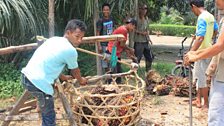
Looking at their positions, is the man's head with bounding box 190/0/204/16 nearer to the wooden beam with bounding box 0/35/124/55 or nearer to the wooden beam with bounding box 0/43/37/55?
the wooden beam with bounding box 0/35/124/55

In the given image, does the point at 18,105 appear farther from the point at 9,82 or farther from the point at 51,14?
the point at 9,82

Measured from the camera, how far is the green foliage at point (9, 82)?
22.5 ft

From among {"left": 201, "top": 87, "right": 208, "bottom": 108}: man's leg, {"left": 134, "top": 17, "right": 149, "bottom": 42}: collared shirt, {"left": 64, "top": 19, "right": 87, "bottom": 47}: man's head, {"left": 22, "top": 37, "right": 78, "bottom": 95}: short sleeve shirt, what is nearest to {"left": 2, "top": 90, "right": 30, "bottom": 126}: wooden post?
{"left": 22, "top": 37, "right": 78, "bottom": 95}: short sleeve shirt

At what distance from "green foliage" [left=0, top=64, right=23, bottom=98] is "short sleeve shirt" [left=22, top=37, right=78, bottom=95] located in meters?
3.25

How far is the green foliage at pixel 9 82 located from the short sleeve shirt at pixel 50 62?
3250 millimetres

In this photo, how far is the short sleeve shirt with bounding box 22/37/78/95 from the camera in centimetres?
362

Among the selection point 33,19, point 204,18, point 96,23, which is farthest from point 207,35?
point 33,19

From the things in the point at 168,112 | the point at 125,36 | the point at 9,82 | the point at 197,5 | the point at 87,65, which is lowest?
the point at 168,112

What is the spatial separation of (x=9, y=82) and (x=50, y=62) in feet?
12.5

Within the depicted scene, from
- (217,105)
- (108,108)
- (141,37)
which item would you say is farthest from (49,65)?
(141,37)

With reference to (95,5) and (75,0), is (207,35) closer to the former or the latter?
(95,5)

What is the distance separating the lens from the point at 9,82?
721 cm

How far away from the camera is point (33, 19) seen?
7523 millimetres

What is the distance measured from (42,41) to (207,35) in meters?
2.73
